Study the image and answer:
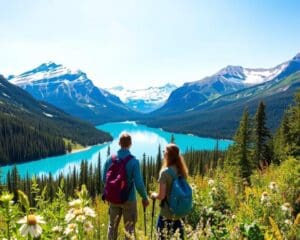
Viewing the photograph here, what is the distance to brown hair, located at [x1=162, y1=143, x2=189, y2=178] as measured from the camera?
727cm

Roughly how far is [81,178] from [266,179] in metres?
81.0

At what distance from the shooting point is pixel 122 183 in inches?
299

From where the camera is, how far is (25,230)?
9.32 ft

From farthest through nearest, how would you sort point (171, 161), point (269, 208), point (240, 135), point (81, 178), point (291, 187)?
1. point (81, 178)
2. point (240, 135)
3. point (291, 187)
4. point (171, 161)
5. point (269, 208)

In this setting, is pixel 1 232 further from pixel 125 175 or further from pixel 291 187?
pixel 291 187

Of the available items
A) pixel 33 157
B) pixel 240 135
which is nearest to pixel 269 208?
pixel 240 135

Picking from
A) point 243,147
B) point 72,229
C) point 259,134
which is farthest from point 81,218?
point 259,134

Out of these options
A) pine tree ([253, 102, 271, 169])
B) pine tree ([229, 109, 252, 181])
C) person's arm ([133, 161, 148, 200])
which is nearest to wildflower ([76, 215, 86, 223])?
person's arm ([133, 161, 148, 200])

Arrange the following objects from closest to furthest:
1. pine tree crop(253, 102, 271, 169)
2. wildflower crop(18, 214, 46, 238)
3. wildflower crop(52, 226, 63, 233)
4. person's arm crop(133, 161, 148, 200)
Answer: wildflower crop(18, 214, 46, 238)
wildflower crop(52, 226, 63, 233)
person's arm crop(133, 161, 148, 200)
pine tree crop(253, 102, 271, 169)

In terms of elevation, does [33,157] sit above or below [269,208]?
below

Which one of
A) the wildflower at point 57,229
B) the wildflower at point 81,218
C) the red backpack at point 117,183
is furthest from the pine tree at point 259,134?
the wildflower at point 81,218

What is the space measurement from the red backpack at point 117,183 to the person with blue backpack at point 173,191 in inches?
30.6

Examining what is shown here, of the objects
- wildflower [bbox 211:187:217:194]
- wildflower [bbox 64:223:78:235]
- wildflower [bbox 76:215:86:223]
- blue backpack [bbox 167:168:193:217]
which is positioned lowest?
wildflower [bbox 211:187:217:194]

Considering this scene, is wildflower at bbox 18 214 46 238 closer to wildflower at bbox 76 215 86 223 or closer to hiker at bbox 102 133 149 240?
wildflower at bbox 76 215 86 223
